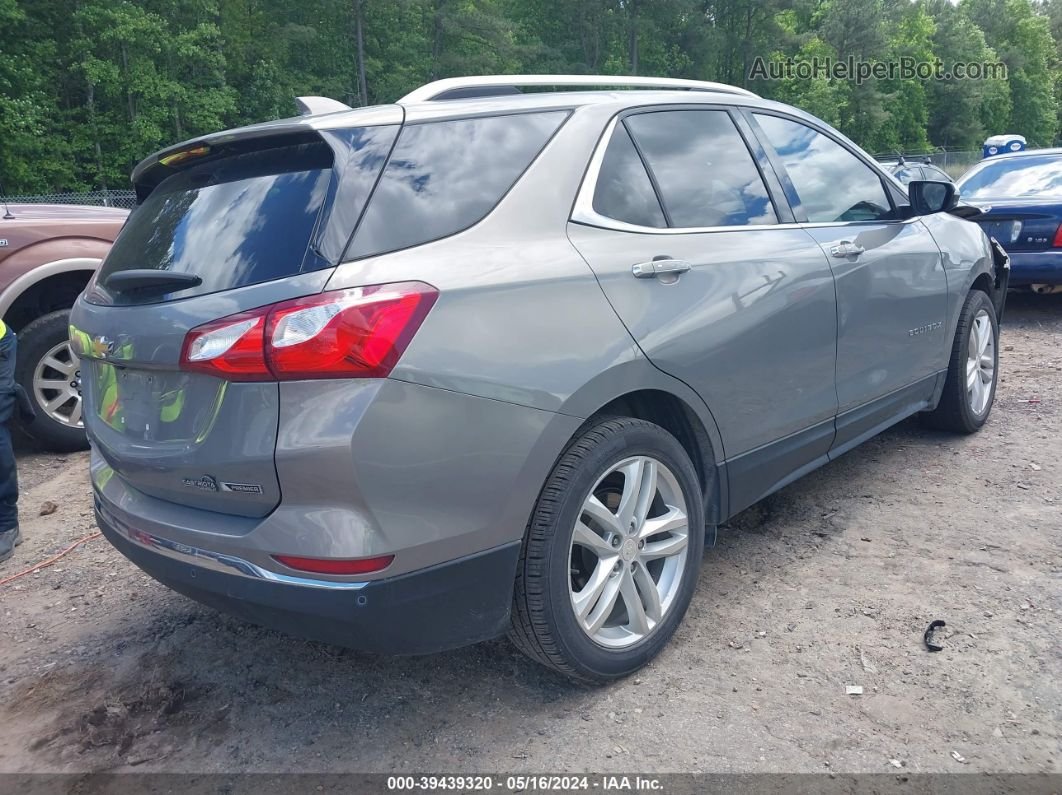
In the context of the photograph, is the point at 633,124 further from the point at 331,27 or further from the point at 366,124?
the point at 331,27

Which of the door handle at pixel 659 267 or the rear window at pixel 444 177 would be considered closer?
the rear window at pixel 444 177

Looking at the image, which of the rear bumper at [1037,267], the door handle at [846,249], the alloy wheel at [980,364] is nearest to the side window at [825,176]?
the door handle at [846,249]

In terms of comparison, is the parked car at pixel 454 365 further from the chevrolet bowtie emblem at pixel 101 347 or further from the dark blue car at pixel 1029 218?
the dark blue car at pixel 1029 218

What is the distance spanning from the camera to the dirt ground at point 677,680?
2436mm

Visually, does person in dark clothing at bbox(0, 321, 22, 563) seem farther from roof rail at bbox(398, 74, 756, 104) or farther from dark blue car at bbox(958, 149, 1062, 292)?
dark blue car at bbox(958, 149, 1062, 292)

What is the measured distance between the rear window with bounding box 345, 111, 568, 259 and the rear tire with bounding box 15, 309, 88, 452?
3.60 m

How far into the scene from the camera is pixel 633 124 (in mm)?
2990

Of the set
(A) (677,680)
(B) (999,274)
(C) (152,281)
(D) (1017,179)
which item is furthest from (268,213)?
(D) (1017,179)

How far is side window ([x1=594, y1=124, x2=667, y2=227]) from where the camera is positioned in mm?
2764

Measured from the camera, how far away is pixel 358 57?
41562mm

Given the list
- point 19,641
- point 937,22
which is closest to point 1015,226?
point 19,641

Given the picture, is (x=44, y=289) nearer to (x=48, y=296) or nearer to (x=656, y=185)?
(x=48, y=296)

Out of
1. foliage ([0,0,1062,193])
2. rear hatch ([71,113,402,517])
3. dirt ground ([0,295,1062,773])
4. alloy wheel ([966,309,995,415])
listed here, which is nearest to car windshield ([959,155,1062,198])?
alloy wheel ([966,309,995,415])

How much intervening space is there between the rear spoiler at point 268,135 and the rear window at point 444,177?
0.35 ft
